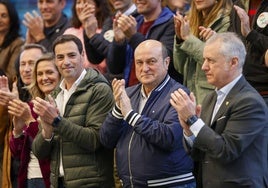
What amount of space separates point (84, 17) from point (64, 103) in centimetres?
107

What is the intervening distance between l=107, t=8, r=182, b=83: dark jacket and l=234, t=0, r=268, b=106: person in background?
2.17 ft

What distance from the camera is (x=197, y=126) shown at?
12.6 ft

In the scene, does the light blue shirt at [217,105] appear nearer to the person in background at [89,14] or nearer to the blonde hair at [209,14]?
the blonde hair at [209,14]

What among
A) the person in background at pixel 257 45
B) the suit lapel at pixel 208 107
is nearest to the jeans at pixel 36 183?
the suit lapel at pixel 208 107

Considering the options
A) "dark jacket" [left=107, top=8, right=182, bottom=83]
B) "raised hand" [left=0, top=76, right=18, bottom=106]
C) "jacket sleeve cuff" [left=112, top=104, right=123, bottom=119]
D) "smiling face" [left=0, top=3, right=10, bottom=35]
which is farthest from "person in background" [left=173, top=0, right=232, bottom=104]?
"smiling face" [left=0, top=3, right=10, bottom=35]

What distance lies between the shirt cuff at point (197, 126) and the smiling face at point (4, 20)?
318 cm

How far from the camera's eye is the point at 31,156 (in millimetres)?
5188

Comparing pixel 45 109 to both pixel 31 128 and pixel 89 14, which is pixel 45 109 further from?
pixel 89 14

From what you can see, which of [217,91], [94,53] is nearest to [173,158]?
[217,91]

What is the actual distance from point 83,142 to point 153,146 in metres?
0.57

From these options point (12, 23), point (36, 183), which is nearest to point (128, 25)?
point (36, 183)

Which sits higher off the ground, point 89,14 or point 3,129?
point 89,14

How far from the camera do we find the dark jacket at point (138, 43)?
16.9 feet

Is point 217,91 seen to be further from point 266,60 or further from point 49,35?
point 49,35
